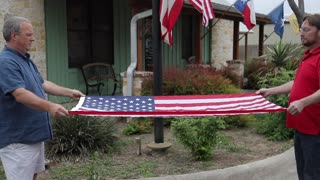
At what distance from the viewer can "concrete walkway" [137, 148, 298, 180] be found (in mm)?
4957

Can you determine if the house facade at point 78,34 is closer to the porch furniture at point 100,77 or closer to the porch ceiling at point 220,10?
the porch ceiling at point 220,10

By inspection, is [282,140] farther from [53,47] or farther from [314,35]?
[53,47]

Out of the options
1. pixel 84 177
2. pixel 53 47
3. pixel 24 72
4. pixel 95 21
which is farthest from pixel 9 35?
pixel 95 21

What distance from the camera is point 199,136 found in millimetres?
5660

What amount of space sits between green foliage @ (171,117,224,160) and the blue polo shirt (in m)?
2.57

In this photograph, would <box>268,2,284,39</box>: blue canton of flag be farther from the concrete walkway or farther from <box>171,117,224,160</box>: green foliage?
<box>171,117,224,160</box>: green foliage

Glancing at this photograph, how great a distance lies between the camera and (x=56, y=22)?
31.5ft

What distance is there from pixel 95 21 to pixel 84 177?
21.1 ft

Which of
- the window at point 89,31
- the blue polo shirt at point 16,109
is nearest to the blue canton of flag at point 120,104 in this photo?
the blue polo shirt at point 16,109

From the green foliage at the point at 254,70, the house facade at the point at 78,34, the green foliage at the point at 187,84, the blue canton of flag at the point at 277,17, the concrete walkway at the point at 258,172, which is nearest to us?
the concrete walkway at the point at 258,172

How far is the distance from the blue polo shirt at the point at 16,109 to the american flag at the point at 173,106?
0.41 m

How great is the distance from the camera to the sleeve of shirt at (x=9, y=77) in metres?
3.22

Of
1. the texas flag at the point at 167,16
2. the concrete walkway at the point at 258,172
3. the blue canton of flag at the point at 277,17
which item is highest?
the blue canton of flag at the point at 277,17

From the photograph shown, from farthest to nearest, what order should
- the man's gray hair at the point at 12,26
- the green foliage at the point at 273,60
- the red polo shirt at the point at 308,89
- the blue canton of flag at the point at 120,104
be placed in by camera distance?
the green foliage at the point at 273,60
the blue canton of flag at the point at 120,104
the red polo shirt at the point at 308,89
the man's gray hair at the point at 12,26
